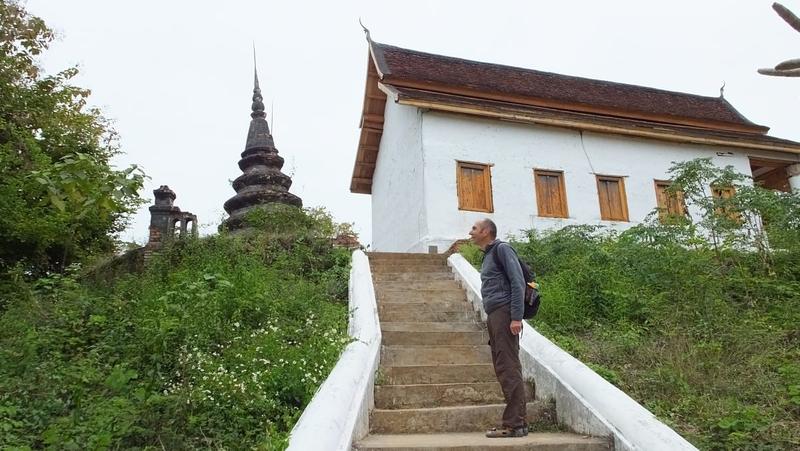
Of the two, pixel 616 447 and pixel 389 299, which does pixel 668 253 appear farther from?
pixel 616 447

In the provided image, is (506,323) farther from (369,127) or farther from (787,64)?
(369,127)

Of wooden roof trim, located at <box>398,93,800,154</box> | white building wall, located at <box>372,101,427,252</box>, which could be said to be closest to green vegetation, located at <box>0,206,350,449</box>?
white building wall, located at <box>372,101,427,252</box>

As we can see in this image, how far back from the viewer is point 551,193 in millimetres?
13461

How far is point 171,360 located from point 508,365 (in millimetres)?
3244


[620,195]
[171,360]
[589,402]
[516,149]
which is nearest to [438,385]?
[589,402]

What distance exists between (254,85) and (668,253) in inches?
524

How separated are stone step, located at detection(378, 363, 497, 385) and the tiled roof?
9.01 m

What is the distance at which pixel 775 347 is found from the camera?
588 centimetres

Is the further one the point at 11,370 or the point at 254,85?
the point at 254,85

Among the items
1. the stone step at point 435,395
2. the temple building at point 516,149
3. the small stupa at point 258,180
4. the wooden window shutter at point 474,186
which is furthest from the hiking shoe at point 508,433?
the small stupa at point 258,180

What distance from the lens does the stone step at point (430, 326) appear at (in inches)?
253

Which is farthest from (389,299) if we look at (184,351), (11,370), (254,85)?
(254,85)

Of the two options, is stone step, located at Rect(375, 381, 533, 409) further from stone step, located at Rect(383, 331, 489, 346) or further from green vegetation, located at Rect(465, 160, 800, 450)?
stone step, located at Rect(383, 331, 489, 346)

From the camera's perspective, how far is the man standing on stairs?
13.6 feet
